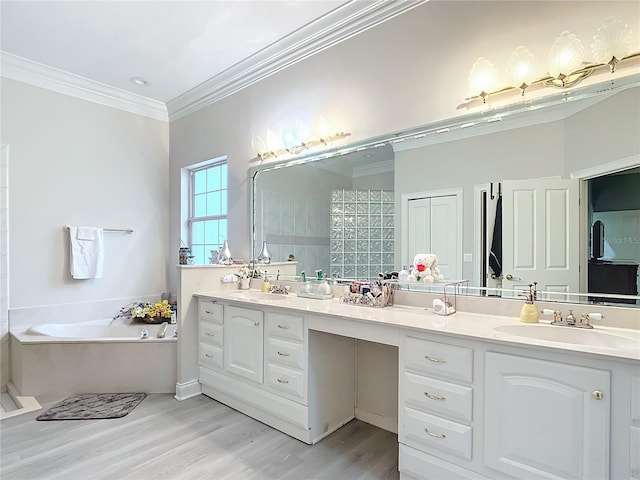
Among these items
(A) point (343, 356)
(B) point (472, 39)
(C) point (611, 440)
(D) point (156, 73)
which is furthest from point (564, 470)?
(D) point (156, 73)

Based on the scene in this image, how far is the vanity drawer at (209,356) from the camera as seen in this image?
271cm

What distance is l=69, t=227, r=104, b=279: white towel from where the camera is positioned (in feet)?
11.3

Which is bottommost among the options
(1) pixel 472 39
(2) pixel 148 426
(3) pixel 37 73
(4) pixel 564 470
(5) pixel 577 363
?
(2) pixel 148 426

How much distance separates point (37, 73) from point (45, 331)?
2.31m

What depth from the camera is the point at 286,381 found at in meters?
2.23

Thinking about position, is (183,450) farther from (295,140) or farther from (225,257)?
(295,140)

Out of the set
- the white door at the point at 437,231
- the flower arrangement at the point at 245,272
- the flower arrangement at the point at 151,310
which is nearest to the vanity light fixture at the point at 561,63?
the white door at the point at 437,231

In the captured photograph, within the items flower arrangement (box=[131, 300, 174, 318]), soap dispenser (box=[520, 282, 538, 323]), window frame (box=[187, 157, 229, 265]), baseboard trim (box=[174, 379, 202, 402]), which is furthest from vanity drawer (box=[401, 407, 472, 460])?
flower arrangement (box=[131, 300, 174, 318])

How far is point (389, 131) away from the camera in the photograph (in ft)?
7.76

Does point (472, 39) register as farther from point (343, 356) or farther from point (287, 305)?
point (343, 356)

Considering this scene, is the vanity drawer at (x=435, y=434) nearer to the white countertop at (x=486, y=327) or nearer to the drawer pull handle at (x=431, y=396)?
the drawer pull handle at (x=431, y=396)

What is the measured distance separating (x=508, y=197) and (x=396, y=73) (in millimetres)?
1079

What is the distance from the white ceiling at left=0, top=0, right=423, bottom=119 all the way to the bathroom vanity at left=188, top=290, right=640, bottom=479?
1992 mm

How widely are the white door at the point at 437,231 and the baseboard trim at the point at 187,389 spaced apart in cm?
196
